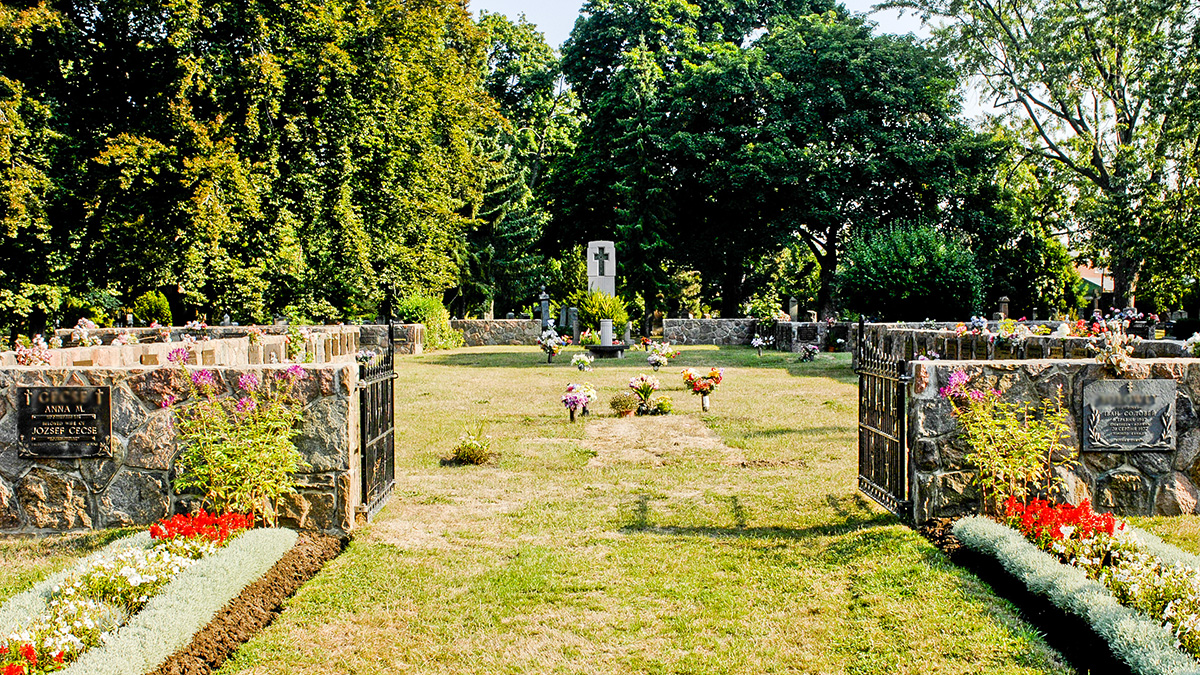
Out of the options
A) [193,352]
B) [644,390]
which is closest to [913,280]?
[644,390]

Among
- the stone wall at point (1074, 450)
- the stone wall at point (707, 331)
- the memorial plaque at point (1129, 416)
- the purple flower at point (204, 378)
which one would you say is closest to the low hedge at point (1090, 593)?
the stone wall at point (1074, 450)

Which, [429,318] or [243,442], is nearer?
[243,442]

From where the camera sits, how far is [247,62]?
743 inches

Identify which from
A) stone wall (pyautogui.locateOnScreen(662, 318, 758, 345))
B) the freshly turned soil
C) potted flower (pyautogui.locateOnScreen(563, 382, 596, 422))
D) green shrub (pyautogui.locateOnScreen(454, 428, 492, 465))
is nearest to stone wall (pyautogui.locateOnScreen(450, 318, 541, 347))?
stone wall (pyautogui.locateOnScreen(662, 318, 758, 345))

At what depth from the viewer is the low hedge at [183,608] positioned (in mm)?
3500

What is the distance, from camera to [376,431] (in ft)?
22.2

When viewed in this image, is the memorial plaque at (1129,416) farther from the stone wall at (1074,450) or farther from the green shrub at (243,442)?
the green shrub at (243,442)

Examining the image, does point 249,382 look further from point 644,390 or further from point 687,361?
point 687,361

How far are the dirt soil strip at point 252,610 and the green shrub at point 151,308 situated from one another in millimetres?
31721

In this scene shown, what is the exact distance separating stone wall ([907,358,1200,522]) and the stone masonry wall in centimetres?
415

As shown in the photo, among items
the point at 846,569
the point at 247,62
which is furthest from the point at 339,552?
the point at 247,62

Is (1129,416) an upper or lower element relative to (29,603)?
upper

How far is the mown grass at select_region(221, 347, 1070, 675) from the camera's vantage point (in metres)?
4.02

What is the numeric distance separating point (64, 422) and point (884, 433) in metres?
6.17
